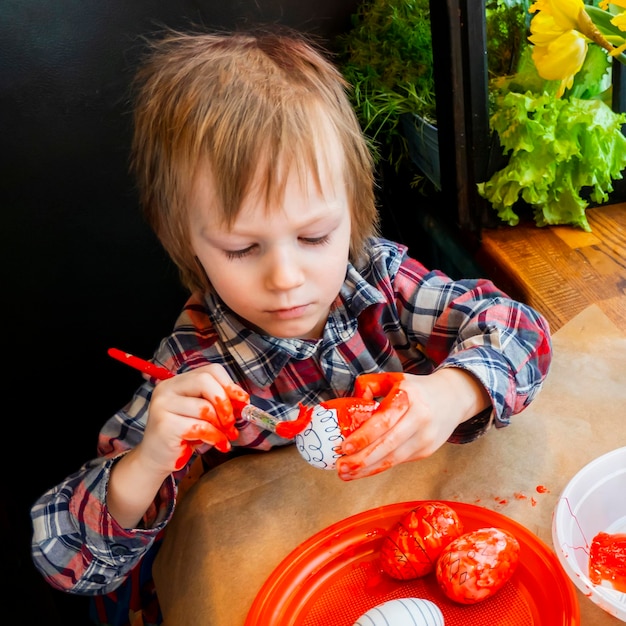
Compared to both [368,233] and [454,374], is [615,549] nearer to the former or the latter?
[454,374]

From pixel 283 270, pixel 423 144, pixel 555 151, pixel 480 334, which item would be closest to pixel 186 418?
pixel 283 270

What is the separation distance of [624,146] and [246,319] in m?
0.82

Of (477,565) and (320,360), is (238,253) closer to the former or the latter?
(320,360)

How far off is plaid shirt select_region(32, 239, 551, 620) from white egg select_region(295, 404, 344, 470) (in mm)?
226

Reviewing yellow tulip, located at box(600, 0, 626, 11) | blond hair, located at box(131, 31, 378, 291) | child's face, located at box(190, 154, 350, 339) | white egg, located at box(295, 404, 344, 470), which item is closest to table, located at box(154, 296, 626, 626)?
white egg, located at box(295, 404, 344, 470)

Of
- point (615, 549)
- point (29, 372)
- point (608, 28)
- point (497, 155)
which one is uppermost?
point (608, 28)

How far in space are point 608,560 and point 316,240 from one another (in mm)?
536

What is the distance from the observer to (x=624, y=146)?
1284mm

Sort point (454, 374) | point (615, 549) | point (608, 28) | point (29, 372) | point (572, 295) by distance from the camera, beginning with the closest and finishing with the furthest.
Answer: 1. point (615, 549)
2. point (454, 374)
3. point (608, 28)
4. point (572, 295)
5. point (29, 372)

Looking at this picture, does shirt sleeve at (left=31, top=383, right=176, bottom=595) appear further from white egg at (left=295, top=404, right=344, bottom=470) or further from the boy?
white egg at (left=295, top=404, right=344, bottom=470)

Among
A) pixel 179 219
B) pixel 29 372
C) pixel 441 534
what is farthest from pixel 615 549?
pixel 29 372

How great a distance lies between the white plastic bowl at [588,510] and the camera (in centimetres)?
74

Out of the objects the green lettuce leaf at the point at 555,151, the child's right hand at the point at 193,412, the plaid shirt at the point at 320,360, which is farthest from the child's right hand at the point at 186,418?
the green lettuce leaf at the point at 555,151

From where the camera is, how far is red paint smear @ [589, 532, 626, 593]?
75 cm
